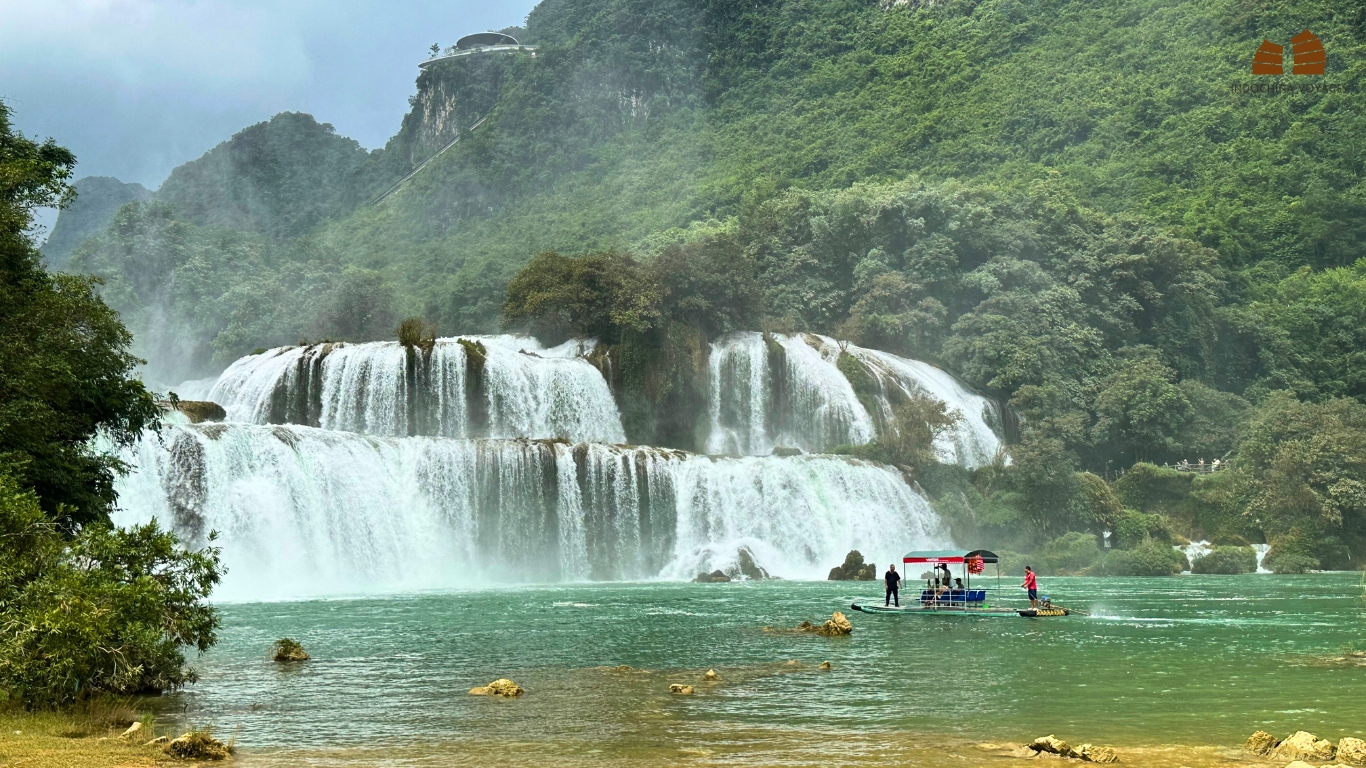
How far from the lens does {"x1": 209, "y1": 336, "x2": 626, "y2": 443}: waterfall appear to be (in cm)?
4188

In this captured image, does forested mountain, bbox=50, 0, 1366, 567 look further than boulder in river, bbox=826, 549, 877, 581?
Yes

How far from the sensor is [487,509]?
1443 inches

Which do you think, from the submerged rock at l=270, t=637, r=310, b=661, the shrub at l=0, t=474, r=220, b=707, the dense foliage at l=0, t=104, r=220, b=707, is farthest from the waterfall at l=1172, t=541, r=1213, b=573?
the shrub at l=0, t=474, r=220, b=707

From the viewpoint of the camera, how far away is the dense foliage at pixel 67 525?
1129cm

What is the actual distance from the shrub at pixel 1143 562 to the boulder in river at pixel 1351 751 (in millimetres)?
33990

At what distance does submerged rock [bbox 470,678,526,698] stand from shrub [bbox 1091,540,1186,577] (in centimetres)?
3322

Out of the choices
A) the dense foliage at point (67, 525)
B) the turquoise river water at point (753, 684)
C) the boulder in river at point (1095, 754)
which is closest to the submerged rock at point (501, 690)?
the turquoise river water at point (753, 684)

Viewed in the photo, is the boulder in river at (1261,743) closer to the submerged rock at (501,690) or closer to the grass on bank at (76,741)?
the submerged rock at (501,690)

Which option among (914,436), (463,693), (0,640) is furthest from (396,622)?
(914,436)

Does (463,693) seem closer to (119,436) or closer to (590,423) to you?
(119,436)

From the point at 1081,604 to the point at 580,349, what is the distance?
89.0 feet

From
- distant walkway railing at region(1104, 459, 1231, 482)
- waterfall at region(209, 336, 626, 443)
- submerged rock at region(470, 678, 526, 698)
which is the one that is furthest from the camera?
distant walkway railing at region(1104, 459, 1231, 482)

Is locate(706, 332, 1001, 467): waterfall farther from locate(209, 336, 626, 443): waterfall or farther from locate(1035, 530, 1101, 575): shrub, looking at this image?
locate(209, 336, 626, 443): waterfall

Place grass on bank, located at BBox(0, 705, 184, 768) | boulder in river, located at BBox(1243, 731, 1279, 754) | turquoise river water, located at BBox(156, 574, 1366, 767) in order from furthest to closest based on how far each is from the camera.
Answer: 1. turquoise river water, located at BBox(156, 574, 1366, 767)
2. boulder in river, located at BBox(1243, 731, 1279, 754)
3. grass on bank, located at BBox(0, 705, 184, 768)
